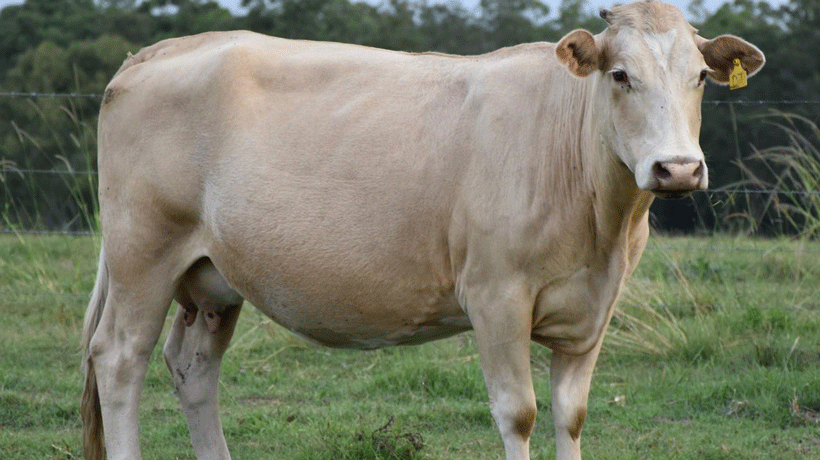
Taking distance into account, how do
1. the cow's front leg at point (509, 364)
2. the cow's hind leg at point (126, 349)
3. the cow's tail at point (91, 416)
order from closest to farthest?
the cow's front leg at point (509, 364)
the cow's hind leg at point (126, 349)
the cow's tail at point (91, 416)

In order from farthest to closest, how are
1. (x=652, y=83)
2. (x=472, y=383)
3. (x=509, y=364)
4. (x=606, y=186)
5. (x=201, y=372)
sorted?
1. (x=472, y=383)
2. (x=201, y=372)
3. (x=509, y=364)
4. (x=606, y=186)
5. (x=652, y=83)

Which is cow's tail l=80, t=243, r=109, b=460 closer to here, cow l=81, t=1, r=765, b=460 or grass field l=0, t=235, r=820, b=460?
cow l=81, t=1, r=765, b=460

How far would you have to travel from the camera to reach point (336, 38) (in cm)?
3019

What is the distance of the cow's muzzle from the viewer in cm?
334

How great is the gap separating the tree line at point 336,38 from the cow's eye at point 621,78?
57.9 feet

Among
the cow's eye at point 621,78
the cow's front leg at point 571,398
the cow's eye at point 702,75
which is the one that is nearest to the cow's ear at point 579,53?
the cow's eye at point 621,78

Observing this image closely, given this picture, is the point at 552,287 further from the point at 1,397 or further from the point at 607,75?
the point at 1,397

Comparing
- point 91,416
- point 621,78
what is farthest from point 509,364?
point 91,416

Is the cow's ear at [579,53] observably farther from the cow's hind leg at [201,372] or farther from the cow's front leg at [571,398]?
the cow's hind leg at [201,372]

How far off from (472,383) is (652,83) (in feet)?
10.1

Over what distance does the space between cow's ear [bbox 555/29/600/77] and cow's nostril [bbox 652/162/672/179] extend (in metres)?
0.53

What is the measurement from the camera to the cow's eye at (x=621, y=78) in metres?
3.66

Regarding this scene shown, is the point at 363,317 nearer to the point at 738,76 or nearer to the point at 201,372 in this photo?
the point at 201,372

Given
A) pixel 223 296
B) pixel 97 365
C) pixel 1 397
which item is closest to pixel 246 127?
pixel 223 296
